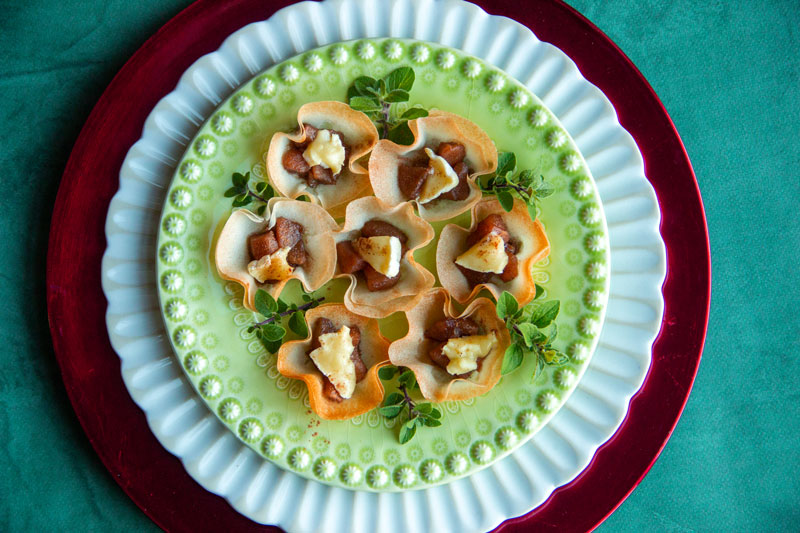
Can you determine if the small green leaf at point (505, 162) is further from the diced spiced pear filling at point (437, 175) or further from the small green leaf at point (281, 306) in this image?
the small green leaf at point (281, 306)

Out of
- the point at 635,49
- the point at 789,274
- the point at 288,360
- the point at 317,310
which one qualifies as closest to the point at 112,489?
the point at 288,360

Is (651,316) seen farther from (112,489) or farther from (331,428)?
(112,489)

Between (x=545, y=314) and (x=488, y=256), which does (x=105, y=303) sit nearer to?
(x=488, y=256)

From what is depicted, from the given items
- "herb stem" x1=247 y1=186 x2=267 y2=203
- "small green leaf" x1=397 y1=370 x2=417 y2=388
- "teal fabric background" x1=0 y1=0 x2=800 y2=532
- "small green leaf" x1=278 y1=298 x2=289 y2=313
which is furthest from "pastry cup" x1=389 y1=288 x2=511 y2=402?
"teal fabric background" x1=0 y1=0 x2=800 y2=532

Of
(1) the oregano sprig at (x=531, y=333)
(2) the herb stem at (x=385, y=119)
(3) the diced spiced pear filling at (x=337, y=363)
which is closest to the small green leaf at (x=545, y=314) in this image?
(1) the oregano sprig at (x=531, y=333)

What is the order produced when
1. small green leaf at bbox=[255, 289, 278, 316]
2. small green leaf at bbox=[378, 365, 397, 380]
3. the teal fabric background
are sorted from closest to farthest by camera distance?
1. small green leaf at bbox=[255, 289, 278, 316]
2. small green leaf at bbox=[378, 365, 397, 380]
3. the teal fabric background

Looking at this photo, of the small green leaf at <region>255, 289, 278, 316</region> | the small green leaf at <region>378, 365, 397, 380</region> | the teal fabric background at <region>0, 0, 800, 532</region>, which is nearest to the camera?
the small green leaf at <region>255, 289, 278, 316</region>

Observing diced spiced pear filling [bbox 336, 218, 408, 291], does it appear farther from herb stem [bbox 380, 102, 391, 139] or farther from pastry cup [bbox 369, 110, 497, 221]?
herb stem [bbox 380, 102, 391, 139]
